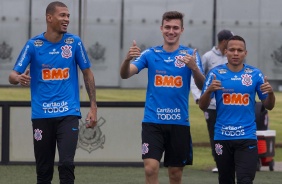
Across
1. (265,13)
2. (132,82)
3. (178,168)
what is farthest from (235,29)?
(178,168)

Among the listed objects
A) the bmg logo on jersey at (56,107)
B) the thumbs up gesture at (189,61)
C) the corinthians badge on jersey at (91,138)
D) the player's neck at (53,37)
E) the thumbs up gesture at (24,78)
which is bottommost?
the corinthians badge on jersey at (91,138)

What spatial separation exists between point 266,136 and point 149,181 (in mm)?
5777

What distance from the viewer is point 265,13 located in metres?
20.2

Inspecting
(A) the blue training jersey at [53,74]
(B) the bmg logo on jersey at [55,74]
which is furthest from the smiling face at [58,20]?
(B) the bmg logo on jersey at [55,74]

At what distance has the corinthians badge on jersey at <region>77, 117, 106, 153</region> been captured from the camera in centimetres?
1510

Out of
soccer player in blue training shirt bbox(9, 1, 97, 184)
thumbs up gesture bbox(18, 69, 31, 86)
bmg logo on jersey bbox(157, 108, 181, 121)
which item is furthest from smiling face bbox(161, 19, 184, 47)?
thumbs up gesture bbox(18, 69, 31, 86)

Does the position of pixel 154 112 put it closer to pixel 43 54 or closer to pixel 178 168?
pixel 178 168

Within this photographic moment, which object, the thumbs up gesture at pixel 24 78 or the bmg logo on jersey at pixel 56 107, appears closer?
the thumbs up gesture at pixel 24 78

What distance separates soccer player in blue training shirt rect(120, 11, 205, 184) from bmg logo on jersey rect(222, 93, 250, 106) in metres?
0.35

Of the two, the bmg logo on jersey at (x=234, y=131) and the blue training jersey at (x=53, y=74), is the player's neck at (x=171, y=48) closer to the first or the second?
the blue training jersey at (x=53, y=74)

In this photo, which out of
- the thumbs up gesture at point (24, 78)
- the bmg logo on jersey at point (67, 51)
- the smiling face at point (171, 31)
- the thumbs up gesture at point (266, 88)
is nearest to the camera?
the thumbs up gesture at point (24, 78)

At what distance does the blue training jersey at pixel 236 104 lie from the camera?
9.50 meters

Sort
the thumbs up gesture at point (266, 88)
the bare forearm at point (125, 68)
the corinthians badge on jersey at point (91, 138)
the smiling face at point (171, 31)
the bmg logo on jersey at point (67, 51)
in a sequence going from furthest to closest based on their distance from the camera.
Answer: the corinthians badge on jersey at point (91, 138) → the smiling face at point (171, 31) → the bare forearm at point (125, 68) → the bmg logo on jersey at point (67, 51) → the thumbs up gesture at point (266, 88)

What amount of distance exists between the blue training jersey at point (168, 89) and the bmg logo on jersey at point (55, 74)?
0.87 m
